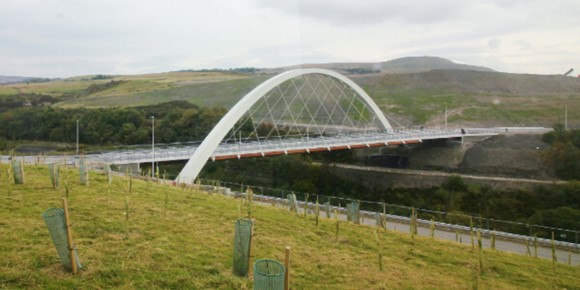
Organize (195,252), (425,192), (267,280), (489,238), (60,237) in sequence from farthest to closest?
(425,192), (489,238), (195,252), (60,237), (267,280)

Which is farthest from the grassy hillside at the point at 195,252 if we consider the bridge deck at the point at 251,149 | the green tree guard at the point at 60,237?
the bridge deck at the point at 251,149

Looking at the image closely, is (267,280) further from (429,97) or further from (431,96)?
(431,96)

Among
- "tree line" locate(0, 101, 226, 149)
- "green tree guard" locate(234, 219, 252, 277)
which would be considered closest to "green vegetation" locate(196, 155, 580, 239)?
"tree line" locate(0, 101, 226, 149)

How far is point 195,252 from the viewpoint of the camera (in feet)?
34.3

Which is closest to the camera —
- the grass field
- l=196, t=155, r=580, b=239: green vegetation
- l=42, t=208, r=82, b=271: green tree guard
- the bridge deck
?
l=42, t=208, r=82, b=271: green tree guard

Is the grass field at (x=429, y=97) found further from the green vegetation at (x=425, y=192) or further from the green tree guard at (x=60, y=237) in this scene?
the green tree guard at (x=60, y=237)

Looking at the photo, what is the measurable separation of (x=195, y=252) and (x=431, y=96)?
105 m

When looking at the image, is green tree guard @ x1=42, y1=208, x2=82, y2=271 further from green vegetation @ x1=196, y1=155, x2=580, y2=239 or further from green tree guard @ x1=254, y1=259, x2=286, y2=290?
green vegetation @ x1=196, y1=155, x2=580, y2=239

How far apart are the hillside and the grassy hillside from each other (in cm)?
7665

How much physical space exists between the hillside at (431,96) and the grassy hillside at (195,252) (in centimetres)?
7665

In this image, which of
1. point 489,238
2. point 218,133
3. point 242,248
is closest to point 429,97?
point 218,133

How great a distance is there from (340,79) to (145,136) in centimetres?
2964

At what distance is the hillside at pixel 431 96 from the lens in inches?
3494

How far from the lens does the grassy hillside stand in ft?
27.8
